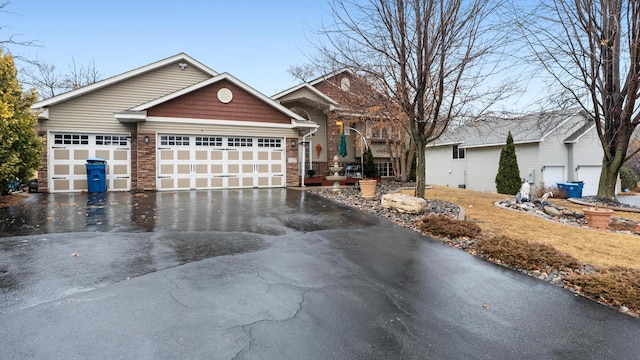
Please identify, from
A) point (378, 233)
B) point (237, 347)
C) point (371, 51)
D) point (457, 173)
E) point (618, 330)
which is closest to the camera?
point (237, 347)

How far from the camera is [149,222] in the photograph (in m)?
7.42

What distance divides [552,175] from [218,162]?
20255mm

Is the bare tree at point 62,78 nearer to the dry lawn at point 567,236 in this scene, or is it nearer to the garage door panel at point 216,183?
the garage door panel at point 216,183

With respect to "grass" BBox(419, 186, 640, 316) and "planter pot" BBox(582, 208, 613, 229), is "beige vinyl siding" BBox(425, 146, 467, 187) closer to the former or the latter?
"grass" BBox(419, 186, 640, 316)

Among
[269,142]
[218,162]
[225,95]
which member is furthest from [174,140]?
[269,142]

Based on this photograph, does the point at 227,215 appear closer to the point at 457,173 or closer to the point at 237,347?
the point at 237,347

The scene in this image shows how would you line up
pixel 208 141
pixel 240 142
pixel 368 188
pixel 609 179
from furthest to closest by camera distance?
pixel 240 142, pixel 208 141, pixel 609 179, pixel 368 188

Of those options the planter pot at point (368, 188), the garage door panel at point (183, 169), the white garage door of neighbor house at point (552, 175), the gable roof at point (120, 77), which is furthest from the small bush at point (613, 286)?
the white garage door of neighbor house at point (552, 175)

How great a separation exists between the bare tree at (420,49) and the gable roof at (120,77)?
9908mm

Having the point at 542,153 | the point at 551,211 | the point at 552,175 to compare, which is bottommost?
the point at 551,211

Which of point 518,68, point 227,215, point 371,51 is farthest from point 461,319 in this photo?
point 518,68

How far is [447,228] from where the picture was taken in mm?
6727

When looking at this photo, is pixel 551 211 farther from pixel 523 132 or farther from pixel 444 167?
pixel 444 167

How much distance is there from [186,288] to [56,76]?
35.7 metres
